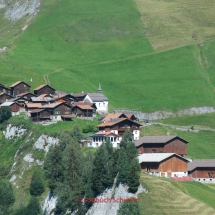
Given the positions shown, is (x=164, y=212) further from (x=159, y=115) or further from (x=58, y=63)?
(x=58, y=63)

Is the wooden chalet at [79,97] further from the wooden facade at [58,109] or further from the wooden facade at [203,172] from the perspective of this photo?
the wooden facade at [203,172]

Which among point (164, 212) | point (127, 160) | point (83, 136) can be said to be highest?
point (83, 136)

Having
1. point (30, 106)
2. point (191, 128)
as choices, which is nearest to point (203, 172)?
point (191, 128)

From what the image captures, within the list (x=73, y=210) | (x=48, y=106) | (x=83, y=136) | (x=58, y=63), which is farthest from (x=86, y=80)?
(x=73, y=210)

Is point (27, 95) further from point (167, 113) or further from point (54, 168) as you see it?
point (54, 168)

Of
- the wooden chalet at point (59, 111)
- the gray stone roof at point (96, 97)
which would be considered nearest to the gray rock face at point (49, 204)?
the wooden chalet at point (59, 111)

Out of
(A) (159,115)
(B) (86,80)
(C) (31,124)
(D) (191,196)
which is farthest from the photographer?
(B) (86,80)

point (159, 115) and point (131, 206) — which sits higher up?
point (159, 115)
